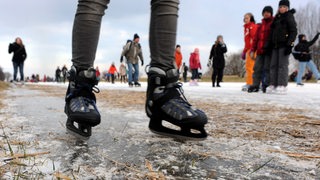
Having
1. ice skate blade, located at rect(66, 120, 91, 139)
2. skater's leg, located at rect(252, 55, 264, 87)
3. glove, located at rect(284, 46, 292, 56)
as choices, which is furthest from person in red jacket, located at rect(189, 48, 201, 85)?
ice skate blade, located at rect(66, 120, 91, 139)

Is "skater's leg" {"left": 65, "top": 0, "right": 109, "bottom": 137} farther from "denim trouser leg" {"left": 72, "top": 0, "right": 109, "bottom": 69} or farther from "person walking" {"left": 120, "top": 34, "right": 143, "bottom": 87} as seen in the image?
"person walking" {"left": 120, "top": 34, "right": 143, "bottom": 87}

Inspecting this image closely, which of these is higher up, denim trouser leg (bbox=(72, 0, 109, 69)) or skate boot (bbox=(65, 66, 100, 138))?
denim trouser leg (bbox=(72, 0, 109, 69))

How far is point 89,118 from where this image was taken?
127 centimetres

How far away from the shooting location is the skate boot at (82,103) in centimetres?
128

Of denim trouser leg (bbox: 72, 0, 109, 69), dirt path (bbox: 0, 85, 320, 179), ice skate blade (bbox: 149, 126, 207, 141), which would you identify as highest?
denim trouser leg (bbox: 72, 0, 109, 69)

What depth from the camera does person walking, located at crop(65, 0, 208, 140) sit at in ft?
4.26

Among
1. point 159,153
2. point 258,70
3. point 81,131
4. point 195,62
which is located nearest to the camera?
point 159,153

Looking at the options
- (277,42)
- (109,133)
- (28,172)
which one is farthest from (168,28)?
(277,42)

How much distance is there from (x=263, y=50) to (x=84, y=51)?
533 centimetres

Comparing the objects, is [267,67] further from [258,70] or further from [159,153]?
[159,153]

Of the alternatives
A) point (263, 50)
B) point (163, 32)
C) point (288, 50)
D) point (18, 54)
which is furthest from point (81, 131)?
point (18, 54)

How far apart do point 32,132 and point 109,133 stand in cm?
37

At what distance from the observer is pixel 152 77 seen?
4.87ft

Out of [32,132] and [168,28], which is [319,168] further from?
[32,132]
